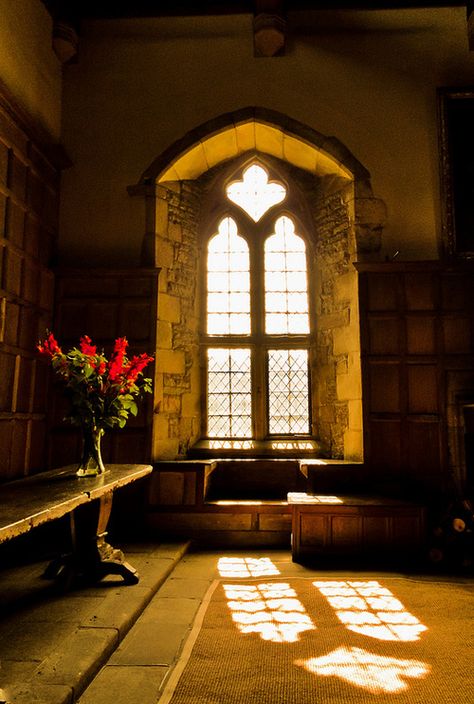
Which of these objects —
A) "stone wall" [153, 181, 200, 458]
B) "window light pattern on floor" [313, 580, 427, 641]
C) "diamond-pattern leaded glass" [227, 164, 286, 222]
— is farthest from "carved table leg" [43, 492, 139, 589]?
"diamond-pattern leaded glass" [227, 164, 286, 222]

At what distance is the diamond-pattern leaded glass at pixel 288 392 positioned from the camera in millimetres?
5625

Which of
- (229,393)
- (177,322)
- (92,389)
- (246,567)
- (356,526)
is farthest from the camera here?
(229,393)

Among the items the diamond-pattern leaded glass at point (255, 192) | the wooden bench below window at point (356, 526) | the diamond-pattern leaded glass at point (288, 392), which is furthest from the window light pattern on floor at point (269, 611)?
the diamond-pattern leaded glass at point (255, 192)

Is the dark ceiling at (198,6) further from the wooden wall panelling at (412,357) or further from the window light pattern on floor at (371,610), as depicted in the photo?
the window light pattern on floor at (371,610)

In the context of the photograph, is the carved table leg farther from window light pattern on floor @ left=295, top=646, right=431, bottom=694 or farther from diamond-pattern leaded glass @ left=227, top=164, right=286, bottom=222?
diamond-pattern leaded glass @ left=227, top=164, right=286, bottom=222

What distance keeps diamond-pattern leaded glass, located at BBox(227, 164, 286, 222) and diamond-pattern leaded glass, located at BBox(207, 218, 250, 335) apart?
0.29 metres

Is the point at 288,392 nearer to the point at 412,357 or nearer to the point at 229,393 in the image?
the point at 229,393

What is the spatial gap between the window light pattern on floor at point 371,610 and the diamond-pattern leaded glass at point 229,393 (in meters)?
2.20

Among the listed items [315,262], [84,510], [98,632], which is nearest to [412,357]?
[315,262]

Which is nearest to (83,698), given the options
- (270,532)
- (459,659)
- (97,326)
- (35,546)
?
(459,659)

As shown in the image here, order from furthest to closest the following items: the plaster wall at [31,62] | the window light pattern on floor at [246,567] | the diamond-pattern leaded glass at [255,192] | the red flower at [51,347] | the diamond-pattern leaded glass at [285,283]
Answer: the diamond-pattern leaded glass at [255,192] → the diamond-pattern leaded glass at [285,283] → the plaster wall at [31,62] → the window light pattern on floor at [246,567] → the red flower at [51,347]

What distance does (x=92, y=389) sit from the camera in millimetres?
3260

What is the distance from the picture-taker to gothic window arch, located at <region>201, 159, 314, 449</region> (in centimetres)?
564

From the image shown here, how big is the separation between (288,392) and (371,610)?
110 inches
